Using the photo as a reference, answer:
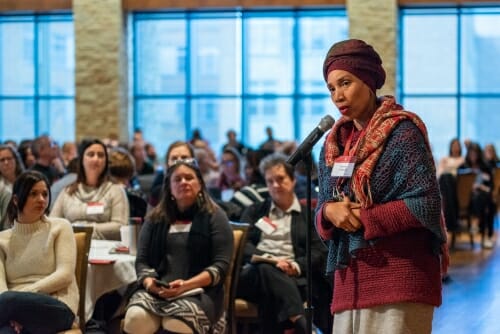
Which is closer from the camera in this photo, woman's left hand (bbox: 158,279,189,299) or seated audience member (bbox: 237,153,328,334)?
woman's left hand (bbox: 158,279,189,299)

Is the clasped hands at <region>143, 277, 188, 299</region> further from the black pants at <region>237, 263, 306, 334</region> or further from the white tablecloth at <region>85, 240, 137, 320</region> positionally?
the black pants at <region>237, 263, 306, 334</region>

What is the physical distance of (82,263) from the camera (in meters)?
4.89

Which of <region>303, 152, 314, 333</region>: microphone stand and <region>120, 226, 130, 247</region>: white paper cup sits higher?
<region>303, 152, 314, 333</region>: microphone stand

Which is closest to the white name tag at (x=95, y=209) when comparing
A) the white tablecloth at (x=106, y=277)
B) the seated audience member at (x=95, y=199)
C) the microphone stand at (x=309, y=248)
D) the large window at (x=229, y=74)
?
the seated audience member at (x=95, y=199)

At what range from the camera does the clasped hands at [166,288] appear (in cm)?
488

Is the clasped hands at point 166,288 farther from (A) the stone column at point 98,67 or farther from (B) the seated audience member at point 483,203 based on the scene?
(A) the stone column at point 98,67

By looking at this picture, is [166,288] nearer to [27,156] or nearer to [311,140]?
[311,140]

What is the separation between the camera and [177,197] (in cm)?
514

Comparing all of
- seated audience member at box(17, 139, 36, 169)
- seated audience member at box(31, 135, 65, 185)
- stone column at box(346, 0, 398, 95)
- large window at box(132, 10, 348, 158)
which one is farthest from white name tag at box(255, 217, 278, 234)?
large window at box(132, 10, 348, 158)

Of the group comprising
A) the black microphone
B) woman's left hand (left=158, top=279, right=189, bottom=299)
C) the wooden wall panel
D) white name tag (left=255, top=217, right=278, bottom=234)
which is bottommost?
woman's left hand (left=158, top=279, right=189, bottom=299)

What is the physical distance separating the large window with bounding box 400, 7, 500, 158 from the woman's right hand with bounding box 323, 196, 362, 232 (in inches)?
586

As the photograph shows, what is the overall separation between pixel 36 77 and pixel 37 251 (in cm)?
1369

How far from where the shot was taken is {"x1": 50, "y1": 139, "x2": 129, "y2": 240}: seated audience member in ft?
20.3

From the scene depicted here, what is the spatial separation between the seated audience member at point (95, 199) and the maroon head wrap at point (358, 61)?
3.76m
